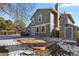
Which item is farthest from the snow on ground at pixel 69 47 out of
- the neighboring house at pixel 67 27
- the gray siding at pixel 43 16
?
the gray siding at pixel 43 16

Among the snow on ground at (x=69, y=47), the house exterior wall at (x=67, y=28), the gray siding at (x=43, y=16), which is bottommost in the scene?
the snow on ground at (x=69, y=47)

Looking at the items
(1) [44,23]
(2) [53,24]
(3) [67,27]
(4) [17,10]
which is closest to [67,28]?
(3) [67,27]

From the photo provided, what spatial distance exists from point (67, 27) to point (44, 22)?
288 millimetres

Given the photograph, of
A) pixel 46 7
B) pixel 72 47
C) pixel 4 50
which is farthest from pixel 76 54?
pixel 4 50

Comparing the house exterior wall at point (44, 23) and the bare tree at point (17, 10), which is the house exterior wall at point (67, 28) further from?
the bare tree at point (17, 10)

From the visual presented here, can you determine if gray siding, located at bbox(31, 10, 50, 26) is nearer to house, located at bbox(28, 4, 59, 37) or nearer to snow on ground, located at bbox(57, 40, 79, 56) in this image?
house, located at bbox(28, 4, 59, 37)

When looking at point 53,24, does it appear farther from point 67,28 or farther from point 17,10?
point 17,10

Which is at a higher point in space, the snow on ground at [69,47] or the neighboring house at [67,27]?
the neighboring house at [67,27]

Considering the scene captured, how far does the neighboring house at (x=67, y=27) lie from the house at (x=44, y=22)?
0.22 ft

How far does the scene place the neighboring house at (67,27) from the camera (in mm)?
2631

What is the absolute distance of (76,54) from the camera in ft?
8.65

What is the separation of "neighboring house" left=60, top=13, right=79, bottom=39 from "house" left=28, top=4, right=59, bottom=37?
0.07 m

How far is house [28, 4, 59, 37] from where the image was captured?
265 cm

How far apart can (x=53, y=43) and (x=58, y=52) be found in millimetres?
126
